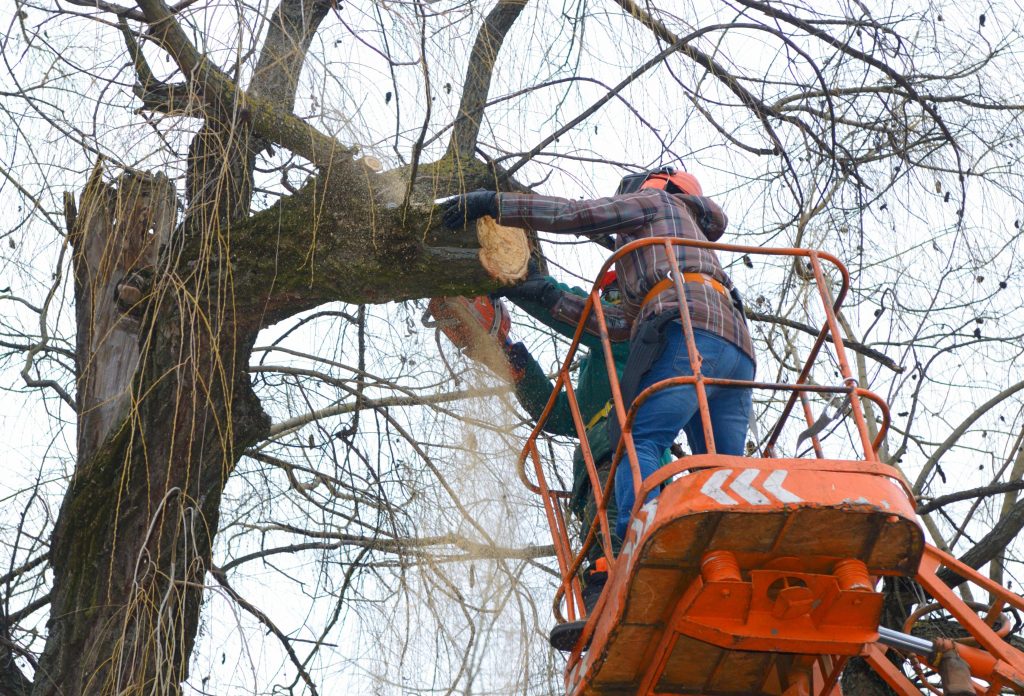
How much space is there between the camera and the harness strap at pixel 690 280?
411 cm

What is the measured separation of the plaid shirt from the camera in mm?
4129

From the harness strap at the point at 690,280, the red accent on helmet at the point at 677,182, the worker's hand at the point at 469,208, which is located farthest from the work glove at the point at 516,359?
the harness strap at the point at 690,280

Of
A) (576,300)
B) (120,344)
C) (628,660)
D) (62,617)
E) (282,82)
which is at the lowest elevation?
(628,660)

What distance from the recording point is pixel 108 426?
460 cm

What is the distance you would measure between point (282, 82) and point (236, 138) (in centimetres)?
43

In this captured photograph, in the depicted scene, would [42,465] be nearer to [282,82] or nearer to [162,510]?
[162,510]

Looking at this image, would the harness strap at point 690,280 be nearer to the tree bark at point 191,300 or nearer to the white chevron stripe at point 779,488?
the tree bark at point 191,300

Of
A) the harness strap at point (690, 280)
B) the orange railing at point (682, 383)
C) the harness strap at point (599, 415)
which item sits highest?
the harness strap at point (599, 415)

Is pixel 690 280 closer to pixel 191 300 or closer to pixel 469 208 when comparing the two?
pixel 469 208

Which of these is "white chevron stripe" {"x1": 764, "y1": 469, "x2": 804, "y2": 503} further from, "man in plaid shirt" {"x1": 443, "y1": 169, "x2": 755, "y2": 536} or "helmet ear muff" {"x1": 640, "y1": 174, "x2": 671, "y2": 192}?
"helmet ear muff" {"x1": 640, "y1": 174, "x2": 671, "y2": 192}

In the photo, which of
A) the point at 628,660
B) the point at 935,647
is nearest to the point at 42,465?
the point at 628,660

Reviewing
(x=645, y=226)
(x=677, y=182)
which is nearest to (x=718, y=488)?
(x=645, y=226)

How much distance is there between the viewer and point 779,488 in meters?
3.03

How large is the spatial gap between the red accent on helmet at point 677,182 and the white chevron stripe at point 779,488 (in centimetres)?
177
